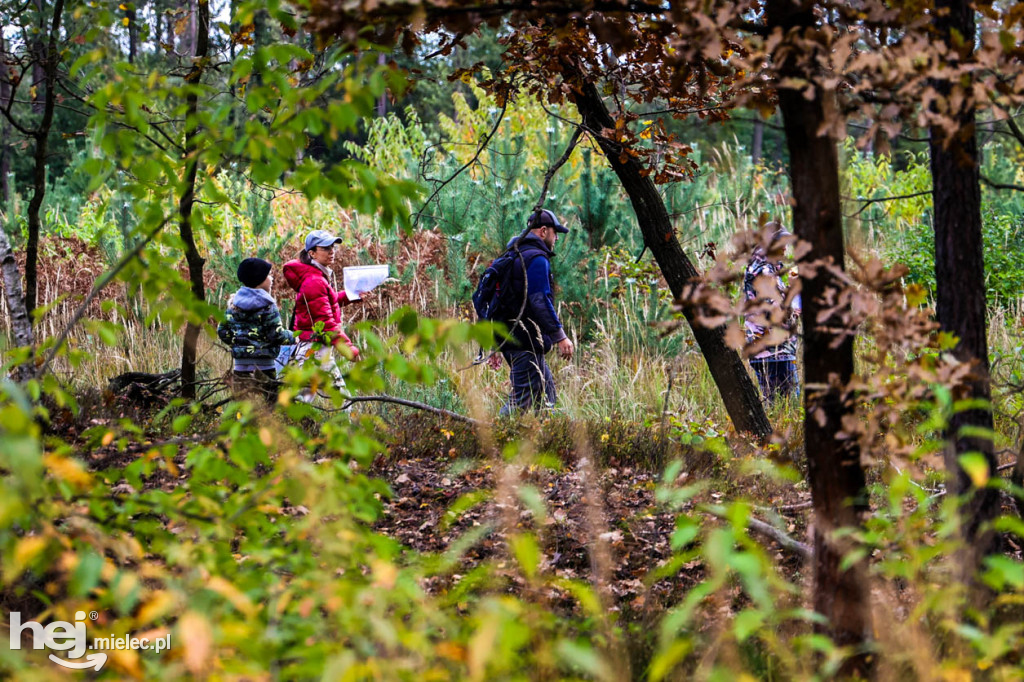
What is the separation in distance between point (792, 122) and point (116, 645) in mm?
2493

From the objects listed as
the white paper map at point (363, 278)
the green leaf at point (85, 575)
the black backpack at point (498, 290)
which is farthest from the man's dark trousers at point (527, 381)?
the green leaf at point (85, 575)

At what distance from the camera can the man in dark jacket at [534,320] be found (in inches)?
255

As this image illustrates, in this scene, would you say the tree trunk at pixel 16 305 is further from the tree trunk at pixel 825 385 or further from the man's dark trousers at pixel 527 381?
the tree trunk at pixel 825 385


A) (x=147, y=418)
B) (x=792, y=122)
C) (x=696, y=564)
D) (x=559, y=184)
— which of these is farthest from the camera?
(x=559, y=184)

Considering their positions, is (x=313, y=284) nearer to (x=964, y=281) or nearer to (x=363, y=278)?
(x=363, y=278)

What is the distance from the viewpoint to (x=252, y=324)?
20.8 feet

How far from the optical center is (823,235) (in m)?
2.35

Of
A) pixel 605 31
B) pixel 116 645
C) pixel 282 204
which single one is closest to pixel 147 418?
pixel 116 645

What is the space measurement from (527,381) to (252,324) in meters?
2.16

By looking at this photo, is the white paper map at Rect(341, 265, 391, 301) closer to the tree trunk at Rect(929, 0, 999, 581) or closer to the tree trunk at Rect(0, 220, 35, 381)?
the tree trunk at Rect(0, 220, 35, 381)

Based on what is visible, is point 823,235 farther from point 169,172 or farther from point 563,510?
point 563,510

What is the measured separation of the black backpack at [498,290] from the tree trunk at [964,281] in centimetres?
405

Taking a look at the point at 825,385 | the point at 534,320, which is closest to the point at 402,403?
the point at 825,385

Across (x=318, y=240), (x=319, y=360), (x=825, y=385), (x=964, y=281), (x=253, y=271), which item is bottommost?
(x=825, y=385)
